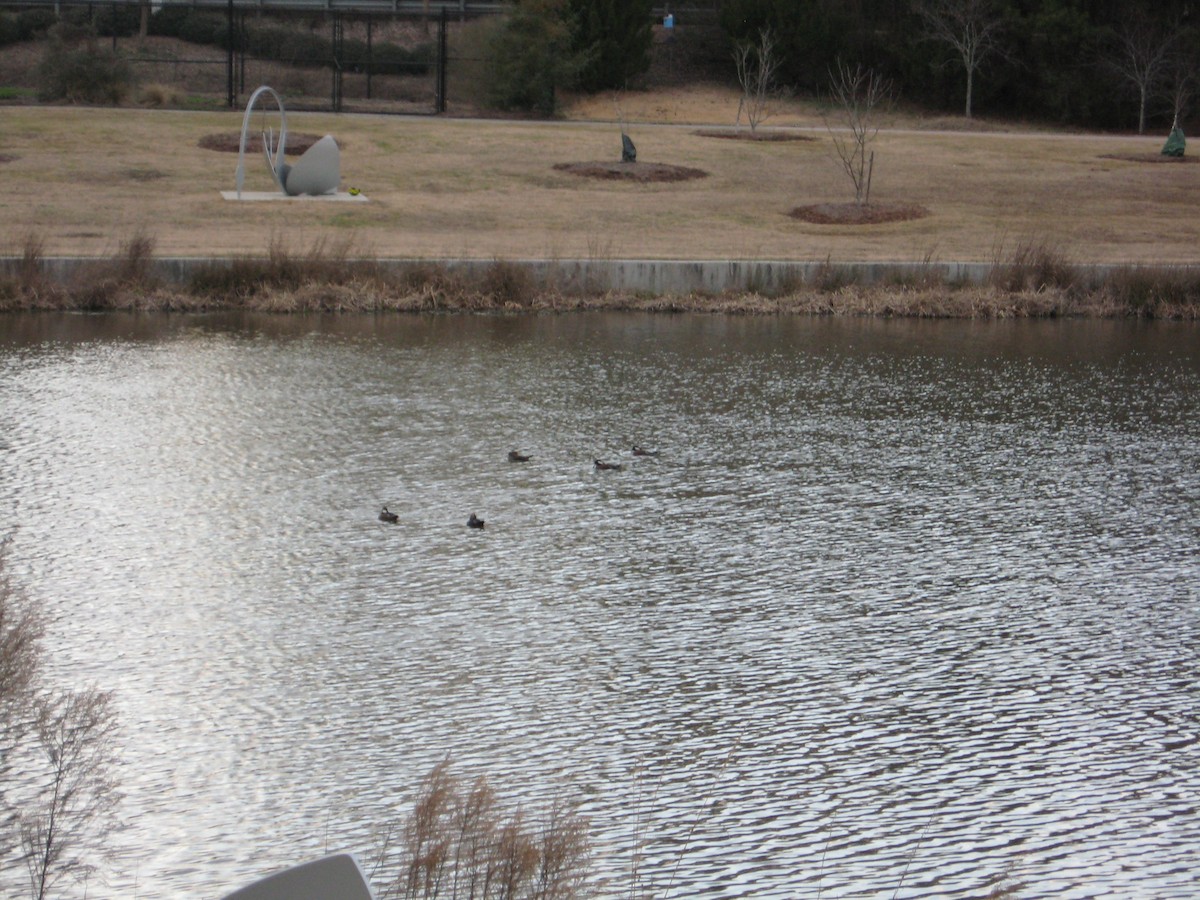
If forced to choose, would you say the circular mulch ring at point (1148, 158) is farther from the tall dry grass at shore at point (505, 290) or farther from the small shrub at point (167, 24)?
the small shrub at point (167, 24)

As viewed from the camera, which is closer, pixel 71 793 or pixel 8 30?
pixel 71 793

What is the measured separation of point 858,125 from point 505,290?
66.2 feet

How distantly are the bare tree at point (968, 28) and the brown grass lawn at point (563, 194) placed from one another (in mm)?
7319

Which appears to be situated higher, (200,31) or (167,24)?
(167,24)

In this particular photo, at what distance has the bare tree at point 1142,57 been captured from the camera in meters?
42.8

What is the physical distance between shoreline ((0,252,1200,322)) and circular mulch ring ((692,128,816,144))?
14316 mm

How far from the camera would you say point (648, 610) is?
28.5ft

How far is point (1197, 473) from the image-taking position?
1257 cm

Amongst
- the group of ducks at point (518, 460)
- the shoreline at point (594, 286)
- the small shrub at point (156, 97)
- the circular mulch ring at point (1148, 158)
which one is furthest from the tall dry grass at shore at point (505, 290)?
the small shrub at point (156, 97)

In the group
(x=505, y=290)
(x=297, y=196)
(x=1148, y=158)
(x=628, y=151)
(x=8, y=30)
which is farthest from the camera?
(x=8, y=30)

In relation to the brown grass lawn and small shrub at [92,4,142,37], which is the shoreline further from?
small shrub at [92,4,142,37]

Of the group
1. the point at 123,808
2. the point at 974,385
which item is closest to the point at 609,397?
the point at 974,385

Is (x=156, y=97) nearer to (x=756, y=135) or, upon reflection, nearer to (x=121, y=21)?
(x=121, y=21)

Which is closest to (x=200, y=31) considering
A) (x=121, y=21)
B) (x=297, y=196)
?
(x=121, y=21)
